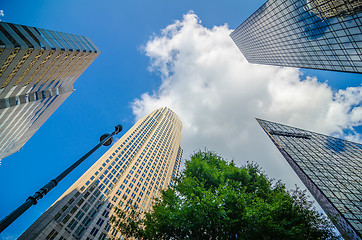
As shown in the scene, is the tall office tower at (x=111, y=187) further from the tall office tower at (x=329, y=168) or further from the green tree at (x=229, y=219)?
the tall office tower at (x=329, y=168)

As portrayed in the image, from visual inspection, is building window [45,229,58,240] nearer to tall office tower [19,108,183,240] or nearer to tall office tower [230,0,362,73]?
tall office tower [19,108,183,240]

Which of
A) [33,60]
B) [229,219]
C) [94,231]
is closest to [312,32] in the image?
[229,219]

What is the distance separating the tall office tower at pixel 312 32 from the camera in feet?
82.9

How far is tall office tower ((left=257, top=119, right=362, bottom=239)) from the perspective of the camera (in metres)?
24.5

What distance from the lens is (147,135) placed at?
81.8 metres

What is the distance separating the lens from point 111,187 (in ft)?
175

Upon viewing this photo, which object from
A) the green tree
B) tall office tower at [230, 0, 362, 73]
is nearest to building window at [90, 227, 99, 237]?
the green tree

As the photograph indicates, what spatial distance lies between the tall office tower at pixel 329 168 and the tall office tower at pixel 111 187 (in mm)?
30496

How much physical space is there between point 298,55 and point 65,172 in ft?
171

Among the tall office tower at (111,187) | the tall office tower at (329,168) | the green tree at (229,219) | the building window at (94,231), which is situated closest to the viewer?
the green tree at (229,219)

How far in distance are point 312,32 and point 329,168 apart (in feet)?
90.9

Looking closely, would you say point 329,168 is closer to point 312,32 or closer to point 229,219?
point 312,32

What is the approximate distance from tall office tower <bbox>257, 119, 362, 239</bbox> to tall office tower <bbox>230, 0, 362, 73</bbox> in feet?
59.4

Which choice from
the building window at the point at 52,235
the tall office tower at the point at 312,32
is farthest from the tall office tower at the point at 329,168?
the building window at the point at 52,235
